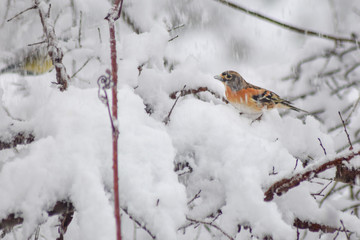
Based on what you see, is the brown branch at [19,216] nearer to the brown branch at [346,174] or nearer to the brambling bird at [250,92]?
the brown branch at [346,174]

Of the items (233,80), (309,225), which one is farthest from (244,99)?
(309,225)

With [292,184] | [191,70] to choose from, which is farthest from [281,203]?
[191,70]

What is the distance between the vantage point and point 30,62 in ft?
11.5

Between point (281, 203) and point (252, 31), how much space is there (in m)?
4.95

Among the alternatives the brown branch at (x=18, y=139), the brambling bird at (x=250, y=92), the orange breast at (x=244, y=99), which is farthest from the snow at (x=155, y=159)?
the brambling bird at (x=250, y=92)

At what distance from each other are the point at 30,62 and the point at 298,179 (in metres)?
2.68

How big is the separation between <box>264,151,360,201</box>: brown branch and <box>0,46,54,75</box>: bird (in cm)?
218

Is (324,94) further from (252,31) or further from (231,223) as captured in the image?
(231,223)

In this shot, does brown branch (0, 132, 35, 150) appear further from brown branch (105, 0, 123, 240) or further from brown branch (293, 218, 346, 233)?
brown branch (293, 218, 346, 233)

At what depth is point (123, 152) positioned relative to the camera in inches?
62.8

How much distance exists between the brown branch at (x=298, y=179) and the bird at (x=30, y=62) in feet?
7.14

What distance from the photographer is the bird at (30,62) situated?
326cm

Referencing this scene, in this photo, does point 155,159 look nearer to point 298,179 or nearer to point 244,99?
point 298,179

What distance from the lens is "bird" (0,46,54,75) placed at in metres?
3.26
